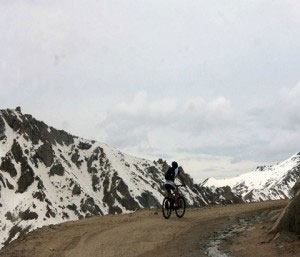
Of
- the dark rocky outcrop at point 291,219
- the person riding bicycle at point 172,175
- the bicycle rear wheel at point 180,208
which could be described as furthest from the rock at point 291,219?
the bicycle rear wheel at point 180,208

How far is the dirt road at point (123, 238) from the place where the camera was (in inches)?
585

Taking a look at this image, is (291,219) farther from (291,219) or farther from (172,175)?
(172,175)

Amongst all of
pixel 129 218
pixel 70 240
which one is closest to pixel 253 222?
pixel 129 218

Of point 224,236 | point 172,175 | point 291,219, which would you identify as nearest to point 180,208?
point 172,175

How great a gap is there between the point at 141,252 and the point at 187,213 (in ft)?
33.8

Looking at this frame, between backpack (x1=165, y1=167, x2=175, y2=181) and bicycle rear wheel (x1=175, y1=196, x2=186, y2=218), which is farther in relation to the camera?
bicycle rear wheel (x1=175, y1=196, x2=186, y2=218)

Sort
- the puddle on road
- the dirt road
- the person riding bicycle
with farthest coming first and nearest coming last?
the person riding bicycle < the dirt road < the puddle on road

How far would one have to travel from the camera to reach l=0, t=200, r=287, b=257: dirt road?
1486cm

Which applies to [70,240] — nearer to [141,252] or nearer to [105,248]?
[105,248]

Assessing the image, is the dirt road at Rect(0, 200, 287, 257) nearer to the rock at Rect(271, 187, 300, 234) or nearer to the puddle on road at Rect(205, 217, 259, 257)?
the puddle on road at Rect(205, 217, 259, 257)

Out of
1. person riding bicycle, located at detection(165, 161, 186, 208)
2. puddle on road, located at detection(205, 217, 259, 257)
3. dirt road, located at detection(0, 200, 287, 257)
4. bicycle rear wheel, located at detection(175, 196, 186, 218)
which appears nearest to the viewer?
puddle on road, located at detection(205, 217, 259, 257)

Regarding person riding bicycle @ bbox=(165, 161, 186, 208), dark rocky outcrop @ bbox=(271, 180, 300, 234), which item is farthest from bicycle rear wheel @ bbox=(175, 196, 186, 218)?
dark rocky outcrop @ bbox=(271, 180, 300, 234)

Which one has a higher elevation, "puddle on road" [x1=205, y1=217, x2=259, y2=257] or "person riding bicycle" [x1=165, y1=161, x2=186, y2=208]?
"person riding bicycle" [x1=165, y1=161, x2=186, y2=208]

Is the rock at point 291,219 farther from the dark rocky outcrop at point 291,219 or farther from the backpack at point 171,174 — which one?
the backpack at point 171,174
